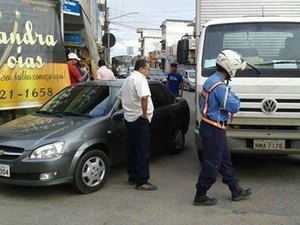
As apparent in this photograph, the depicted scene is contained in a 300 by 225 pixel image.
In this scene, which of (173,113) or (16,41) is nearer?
(173,113)

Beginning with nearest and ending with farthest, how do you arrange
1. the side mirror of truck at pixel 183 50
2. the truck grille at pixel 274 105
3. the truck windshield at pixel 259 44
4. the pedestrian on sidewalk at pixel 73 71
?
the truck grille at pixel 274 105
the truck windshield at pixel 259 44
the side mirror of truck at pixel 183 50
the pedestrian on sidewalk at pixel 73 71

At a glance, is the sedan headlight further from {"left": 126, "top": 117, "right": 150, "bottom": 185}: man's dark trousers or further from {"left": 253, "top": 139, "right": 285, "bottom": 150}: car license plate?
{"left": 253, "top": 139, "right": 285, "bottom": 150}: car license plate

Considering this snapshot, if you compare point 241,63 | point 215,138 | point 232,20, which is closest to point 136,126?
point 215,138

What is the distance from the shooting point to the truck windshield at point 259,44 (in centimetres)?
678

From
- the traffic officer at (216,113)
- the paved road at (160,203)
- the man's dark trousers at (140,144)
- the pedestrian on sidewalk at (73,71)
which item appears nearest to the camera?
the paved road at (160,203)

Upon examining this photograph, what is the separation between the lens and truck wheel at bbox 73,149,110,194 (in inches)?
239

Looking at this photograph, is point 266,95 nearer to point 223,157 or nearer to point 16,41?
point 223,157

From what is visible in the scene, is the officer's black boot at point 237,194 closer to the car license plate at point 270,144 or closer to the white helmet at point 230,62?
Answer: the car license plate at point 270,144

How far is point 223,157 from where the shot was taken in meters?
5.92

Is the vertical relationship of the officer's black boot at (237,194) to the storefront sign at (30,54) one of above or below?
below

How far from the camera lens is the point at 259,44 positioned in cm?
704

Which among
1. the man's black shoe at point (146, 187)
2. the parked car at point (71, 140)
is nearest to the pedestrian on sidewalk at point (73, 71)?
the parked car at point (71, 140)

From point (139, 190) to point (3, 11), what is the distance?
475 centimetres

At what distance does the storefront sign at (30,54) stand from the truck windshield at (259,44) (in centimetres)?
406
